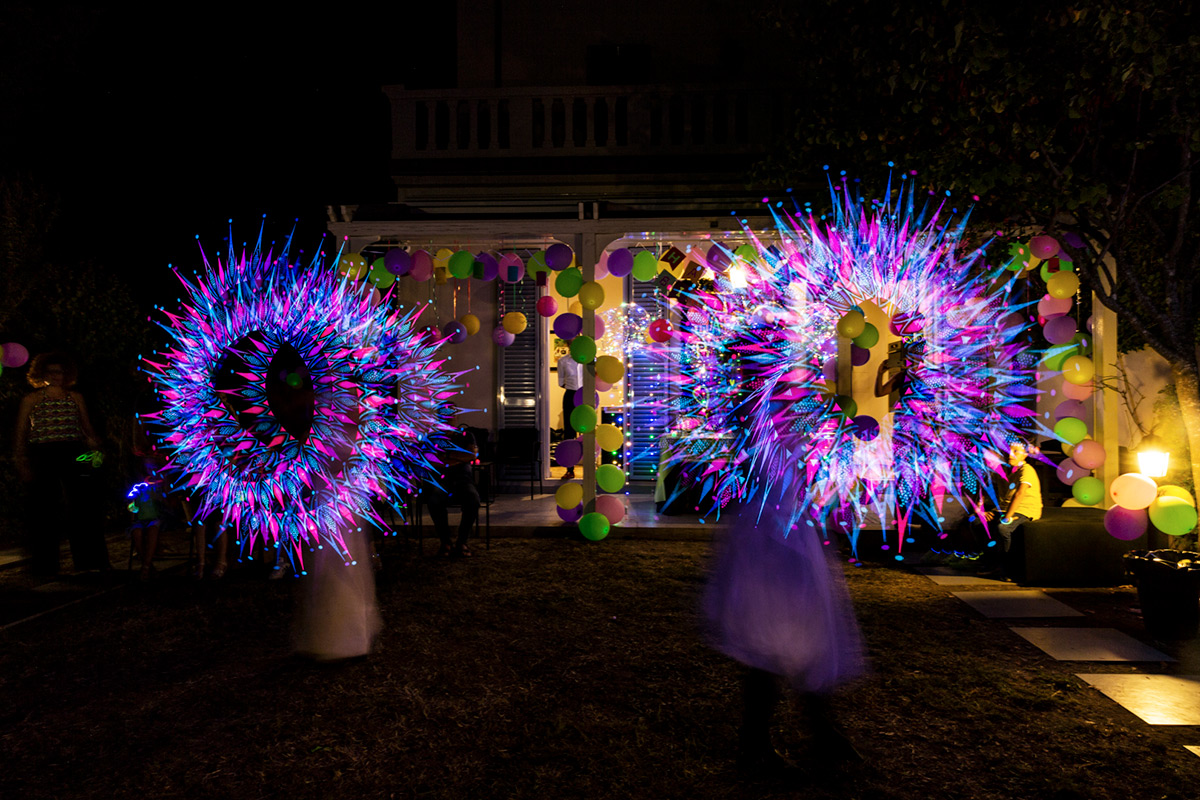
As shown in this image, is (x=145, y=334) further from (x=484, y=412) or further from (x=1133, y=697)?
(x=1133, y=697)

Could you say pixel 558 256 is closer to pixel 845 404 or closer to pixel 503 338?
pixel 503 338

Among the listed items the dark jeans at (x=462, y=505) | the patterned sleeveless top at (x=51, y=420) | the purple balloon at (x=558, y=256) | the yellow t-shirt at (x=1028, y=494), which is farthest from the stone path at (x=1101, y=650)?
the patterned sleeveless top at (x=51, y=420)

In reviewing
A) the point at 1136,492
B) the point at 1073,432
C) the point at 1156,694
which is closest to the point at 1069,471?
the point at 1073,432

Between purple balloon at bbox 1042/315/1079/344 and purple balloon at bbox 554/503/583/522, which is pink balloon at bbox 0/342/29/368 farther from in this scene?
purple balloon at bbox 1042/315/1079/344

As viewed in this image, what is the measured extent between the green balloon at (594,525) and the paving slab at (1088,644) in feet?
10.5

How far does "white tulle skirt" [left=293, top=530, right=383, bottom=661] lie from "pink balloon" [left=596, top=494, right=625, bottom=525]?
105 inches

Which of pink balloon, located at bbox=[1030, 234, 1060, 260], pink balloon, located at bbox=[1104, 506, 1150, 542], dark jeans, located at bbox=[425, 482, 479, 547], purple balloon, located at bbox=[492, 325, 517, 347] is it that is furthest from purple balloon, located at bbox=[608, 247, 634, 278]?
pink balloon, located at bbox=[1104, 506, 1150, 542]

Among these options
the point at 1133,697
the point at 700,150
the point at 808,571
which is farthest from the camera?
the point at 700,150

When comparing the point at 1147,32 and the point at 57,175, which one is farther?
the point at 57,175

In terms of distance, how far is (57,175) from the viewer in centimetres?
1409

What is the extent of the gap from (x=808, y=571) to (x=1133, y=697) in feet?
Result: 7.55

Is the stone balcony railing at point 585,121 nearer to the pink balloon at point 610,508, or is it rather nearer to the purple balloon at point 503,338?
the purple balloon at point 503,338

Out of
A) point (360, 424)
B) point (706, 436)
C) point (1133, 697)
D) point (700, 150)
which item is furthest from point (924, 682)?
point (700, 150)

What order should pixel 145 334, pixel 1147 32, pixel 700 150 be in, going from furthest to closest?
pixel 700 150 → pixel 145 334 → pixel 1147 32
